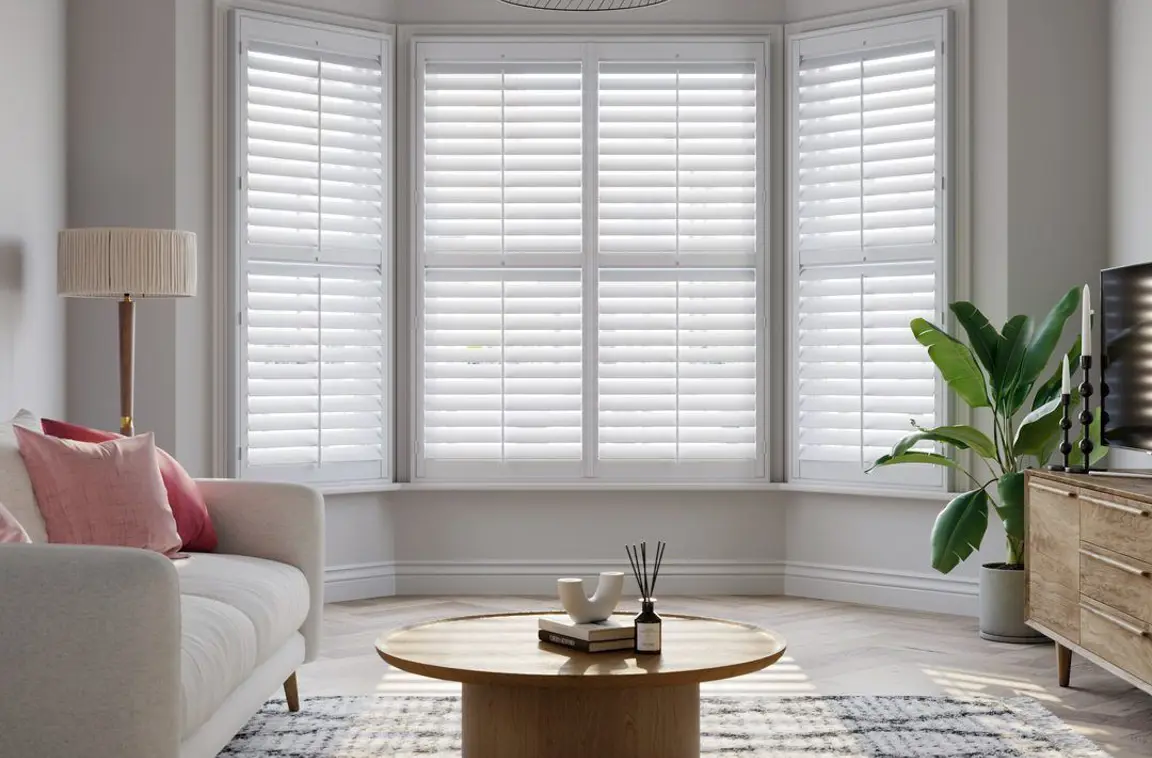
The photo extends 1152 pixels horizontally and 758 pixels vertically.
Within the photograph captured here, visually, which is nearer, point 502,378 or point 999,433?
point 999,433

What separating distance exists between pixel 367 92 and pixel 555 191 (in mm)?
957

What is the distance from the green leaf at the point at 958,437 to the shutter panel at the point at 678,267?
1025mm

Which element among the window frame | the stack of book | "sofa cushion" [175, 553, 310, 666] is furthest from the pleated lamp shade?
the stack of book

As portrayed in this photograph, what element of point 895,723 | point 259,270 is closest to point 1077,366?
point 895,723

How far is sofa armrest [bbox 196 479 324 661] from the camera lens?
3590mm

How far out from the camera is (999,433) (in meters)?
4.82

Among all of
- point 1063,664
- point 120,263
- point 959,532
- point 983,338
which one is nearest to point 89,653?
point 120,263

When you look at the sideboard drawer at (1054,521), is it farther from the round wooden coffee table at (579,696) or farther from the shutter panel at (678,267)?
the shutter panel at (678,267)

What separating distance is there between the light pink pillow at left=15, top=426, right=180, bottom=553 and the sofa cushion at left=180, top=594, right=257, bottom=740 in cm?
40

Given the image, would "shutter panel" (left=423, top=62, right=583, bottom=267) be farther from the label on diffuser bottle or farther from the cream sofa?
the cream sofa

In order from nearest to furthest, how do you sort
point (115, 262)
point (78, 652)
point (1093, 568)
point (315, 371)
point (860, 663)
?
point (78, 652)
point (1093, 568)
point (115, 262)
point (860, 663)
point (315, 371)

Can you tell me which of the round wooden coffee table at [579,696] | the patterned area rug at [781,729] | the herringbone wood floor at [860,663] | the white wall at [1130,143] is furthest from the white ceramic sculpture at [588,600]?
the white wall at [1130,143]

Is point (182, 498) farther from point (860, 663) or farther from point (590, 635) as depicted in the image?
point (860, 663)

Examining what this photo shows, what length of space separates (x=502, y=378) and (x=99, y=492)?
2629 millimetres
